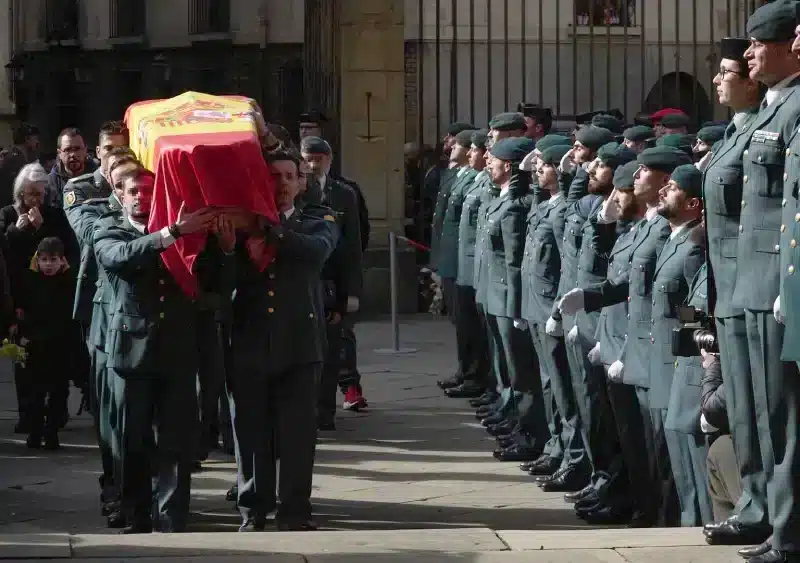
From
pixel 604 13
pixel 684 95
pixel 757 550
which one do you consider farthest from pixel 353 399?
pixel 684 95

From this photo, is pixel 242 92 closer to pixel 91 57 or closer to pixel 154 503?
pixel 91 57

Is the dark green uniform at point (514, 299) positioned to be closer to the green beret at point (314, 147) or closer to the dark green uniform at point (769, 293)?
the green beret at point (314, 147)

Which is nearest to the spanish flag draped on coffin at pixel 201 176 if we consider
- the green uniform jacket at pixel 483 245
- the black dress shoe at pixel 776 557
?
the black dress shoe at pixel 776 557

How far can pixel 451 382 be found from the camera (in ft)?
46.5

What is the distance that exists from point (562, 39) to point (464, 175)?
615 inches

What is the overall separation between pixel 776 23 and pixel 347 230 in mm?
5719

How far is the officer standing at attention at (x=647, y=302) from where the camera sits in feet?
28.3

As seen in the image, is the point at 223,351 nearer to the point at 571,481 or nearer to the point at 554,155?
the point at 571,481

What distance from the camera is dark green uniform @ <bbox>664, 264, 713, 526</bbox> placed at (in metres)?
7.95

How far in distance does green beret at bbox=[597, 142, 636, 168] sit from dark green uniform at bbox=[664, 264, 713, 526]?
1.69 meters

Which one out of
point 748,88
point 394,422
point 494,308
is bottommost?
point 394,422

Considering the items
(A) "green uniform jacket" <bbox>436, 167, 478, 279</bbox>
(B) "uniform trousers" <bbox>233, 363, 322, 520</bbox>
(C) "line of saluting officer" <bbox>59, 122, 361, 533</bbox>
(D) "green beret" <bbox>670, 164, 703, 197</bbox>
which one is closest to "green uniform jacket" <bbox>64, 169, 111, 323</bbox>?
(C) "line of saluting officer" <bbox>59, 122, 361, 533</bbox>

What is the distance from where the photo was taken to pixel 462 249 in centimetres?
1370

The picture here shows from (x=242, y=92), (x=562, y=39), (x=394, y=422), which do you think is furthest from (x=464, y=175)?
(x=242, y=92)
